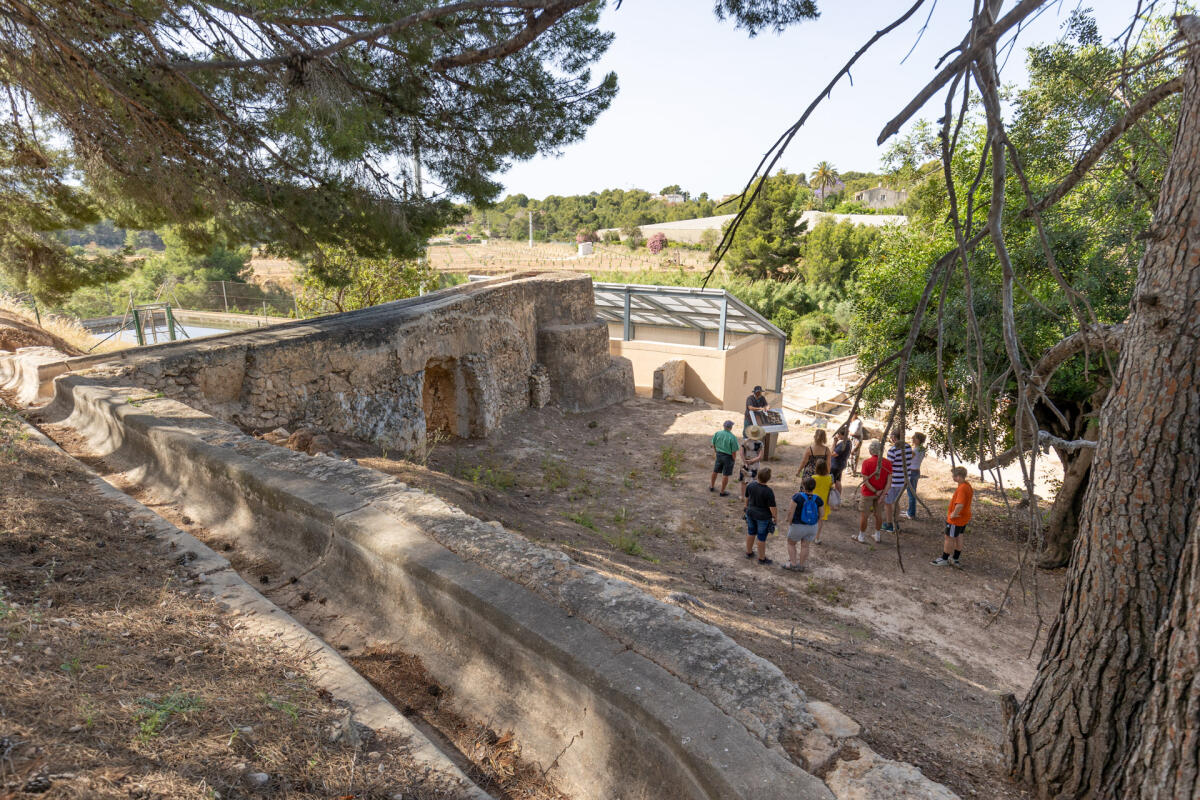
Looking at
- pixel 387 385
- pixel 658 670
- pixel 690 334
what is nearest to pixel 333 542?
pixel 658 670

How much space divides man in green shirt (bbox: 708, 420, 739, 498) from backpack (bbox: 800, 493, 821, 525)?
2545 mm

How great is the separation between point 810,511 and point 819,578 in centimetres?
81

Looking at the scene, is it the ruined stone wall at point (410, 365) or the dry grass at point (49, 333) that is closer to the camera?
the ruined stone wall at point (410, 365)

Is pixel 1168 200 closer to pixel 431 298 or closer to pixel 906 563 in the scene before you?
pixel 906 563

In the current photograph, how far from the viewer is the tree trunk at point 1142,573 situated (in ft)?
7.03

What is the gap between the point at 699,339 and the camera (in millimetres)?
20344

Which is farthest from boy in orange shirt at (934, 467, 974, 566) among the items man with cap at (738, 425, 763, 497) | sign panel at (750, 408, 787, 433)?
sign panel at (750, 408, 787, 433)

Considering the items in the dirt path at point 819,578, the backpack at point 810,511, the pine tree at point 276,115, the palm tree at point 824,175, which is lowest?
the dirt path at point 819,578

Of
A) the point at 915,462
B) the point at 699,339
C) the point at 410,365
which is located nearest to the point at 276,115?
the point at 410,365

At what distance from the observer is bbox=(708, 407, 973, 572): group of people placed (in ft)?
24.2

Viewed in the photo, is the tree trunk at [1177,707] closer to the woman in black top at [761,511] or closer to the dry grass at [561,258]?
the woman in black top at [761,511]

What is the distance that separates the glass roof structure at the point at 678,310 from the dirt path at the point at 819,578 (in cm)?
620

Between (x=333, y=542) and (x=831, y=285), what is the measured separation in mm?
36432

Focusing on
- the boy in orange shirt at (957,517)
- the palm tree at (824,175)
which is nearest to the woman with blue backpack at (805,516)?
the boy in orange shirt at (957,517)
